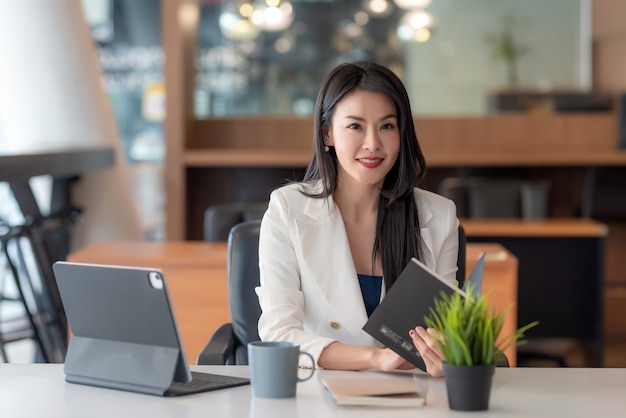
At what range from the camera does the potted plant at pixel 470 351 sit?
146 centimetres

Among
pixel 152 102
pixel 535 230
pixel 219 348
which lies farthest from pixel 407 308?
pixel 152 102

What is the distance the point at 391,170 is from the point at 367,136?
0.50 feet

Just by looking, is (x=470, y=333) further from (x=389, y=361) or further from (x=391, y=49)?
(x=391, y=49)

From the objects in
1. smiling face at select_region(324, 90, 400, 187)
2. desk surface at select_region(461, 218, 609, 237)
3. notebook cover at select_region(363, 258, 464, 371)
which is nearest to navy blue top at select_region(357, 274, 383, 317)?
smiling face at select_region(324, 90, 400, 187)

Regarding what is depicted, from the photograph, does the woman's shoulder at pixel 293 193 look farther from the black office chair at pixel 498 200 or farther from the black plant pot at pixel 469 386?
the black office chair at pixel 498 200

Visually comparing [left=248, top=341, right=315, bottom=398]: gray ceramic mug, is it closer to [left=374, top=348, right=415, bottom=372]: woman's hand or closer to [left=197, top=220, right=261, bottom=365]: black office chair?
[left=374, top=348, right=415, bottom=372]: woman's hand

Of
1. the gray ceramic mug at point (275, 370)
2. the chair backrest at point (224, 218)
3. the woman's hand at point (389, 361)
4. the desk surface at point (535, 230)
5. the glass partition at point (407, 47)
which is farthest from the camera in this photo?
the glass partition at point (407, 47)

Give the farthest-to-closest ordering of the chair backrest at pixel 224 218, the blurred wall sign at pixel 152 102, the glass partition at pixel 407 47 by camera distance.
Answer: the blurred wall sign at pixel 152 102
the glass partition at pixel 407 47
the chair backrest at pixel 224 218

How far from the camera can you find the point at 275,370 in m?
1.56

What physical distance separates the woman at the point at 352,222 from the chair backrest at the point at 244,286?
30 centimetres

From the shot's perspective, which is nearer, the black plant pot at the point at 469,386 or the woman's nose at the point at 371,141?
the black plant pot at the point at 469,386

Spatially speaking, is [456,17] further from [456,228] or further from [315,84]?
[456,228]

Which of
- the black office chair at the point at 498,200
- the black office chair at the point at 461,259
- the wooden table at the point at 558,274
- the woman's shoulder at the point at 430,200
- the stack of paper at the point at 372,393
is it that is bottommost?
the wooden table at the point at 558,274

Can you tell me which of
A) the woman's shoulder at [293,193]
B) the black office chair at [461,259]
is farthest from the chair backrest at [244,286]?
the black office chair at [461,259]
